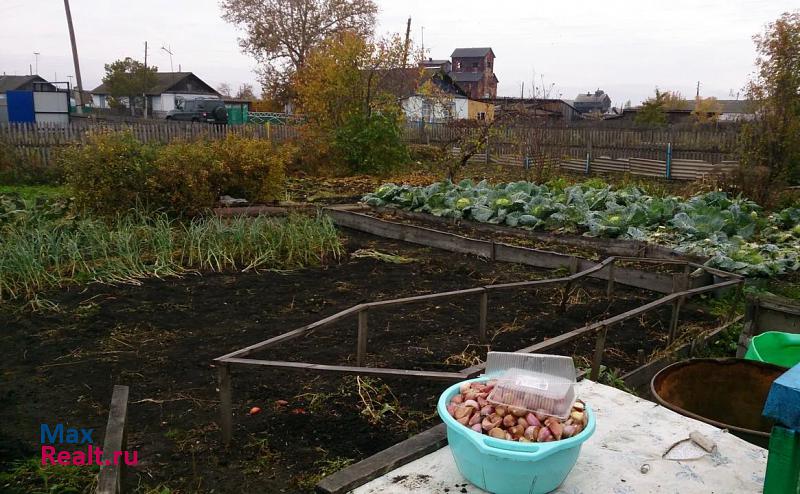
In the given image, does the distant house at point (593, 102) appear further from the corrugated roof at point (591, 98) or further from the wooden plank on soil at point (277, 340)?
the wooden plank on soil at point (277, 340)

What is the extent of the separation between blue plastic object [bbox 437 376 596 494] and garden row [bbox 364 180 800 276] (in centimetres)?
479

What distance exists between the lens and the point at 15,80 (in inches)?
2489

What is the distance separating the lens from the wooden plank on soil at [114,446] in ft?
6.54

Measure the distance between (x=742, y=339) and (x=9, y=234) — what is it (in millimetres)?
6894

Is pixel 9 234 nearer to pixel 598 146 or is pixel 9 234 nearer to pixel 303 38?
pixel 598 146

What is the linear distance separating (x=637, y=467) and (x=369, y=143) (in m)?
13.8

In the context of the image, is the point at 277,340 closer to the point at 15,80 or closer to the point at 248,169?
the point at 248,169

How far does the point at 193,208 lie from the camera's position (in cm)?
Result: 824

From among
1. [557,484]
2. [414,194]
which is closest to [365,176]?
[414,194]

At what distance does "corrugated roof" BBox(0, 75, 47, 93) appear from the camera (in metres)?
61.0

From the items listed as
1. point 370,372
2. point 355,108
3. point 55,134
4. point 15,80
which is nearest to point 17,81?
point 15,80

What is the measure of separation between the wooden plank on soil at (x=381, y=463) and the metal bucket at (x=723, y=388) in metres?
1.23

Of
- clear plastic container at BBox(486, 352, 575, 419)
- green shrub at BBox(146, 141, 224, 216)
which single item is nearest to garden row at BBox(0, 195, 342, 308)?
green shrub at BBox(146, 141, 224, 216)

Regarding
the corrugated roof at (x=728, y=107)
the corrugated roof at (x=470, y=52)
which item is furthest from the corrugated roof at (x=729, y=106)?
the corrugated roof at (x=470, y=52)
